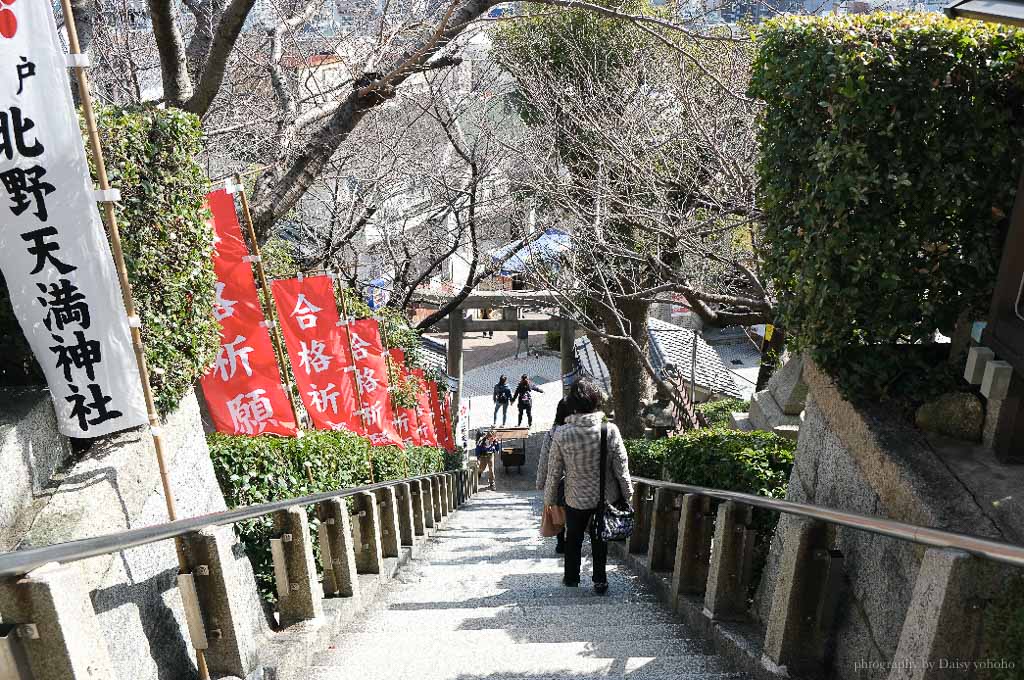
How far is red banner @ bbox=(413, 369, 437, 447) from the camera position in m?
14.2

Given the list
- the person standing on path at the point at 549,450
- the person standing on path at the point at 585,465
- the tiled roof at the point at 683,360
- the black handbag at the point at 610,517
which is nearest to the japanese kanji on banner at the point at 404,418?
the tiled roof at the point at 683,360

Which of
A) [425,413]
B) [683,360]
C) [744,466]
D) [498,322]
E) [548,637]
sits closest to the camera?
[548,637]

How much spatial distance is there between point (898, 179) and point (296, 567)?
3511mm

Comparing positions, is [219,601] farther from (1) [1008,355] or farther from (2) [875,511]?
(1) [1008,355]

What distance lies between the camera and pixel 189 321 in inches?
193

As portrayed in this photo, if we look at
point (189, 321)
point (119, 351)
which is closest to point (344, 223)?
point (189, 321)

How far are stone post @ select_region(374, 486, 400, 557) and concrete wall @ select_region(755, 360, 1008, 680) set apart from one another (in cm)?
358

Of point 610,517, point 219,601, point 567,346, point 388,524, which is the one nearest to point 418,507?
point 388,524

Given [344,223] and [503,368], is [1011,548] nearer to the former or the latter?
[344,223]

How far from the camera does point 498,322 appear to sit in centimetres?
2377

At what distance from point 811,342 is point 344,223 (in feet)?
32.8

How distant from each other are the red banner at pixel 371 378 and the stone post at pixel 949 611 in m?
7.23

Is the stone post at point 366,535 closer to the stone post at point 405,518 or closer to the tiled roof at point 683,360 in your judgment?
the stone post at point 405,518

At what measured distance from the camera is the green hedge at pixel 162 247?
4.33 m
